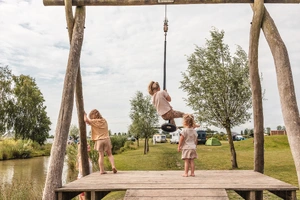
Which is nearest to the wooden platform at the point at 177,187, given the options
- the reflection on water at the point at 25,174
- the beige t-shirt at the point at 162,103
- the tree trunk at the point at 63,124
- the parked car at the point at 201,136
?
the tree trunk at the point at 63,124

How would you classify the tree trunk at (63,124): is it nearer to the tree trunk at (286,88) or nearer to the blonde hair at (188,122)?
the blonde hair at (188,122)

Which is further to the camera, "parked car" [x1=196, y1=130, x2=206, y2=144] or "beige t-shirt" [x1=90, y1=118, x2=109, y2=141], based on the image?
"parked car" [x1=196, y1=130, x2=206, y2=144]

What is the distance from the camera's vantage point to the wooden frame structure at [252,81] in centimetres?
521

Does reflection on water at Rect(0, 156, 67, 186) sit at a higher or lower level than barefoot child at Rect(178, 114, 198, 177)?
lower

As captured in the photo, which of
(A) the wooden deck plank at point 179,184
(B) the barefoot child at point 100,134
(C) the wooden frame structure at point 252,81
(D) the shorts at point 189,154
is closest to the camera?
(A) the wooden deck plank at point 179,184

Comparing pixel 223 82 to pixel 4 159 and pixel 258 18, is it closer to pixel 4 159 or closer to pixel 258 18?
pixel 258 18

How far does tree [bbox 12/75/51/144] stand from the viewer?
4647cm

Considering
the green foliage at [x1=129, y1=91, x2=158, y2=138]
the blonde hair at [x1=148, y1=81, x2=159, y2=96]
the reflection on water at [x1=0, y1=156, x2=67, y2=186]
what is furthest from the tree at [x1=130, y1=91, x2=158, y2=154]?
the blonde hair at [x1=148, y1=81, x2=159, y2=96]

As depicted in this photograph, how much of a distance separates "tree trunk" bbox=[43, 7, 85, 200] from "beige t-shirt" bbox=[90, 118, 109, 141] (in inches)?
59.2

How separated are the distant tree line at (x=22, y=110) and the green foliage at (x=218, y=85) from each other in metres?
32.5

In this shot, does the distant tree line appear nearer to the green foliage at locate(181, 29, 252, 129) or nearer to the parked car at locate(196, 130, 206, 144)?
the parked car at locate(196, 130, 206, 144)

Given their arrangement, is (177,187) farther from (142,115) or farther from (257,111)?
(142,115)

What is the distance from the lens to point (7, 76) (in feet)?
149

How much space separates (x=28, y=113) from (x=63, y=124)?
149 feet
